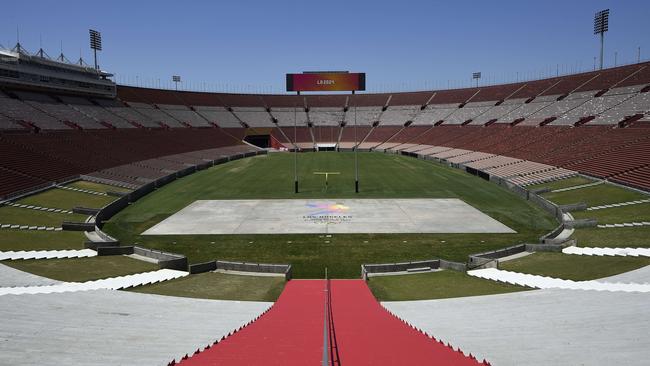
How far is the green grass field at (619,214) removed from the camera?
102 ft

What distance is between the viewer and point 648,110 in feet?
193

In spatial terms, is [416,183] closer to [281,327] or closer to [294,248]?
[294,248]

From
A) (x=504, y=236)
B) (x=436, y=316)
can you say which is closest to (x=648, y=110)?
(x=504, y=236)

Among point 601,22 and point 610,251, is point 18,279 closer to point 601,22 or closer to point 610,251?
point 610,251

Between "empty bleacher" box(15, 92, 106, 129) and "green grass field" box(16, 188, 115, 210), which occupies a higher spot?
"empty bleacher" box(15, 92, 106, 129)

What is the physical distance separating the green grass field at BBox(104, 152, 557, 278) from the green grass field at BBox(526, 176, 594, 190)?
362cm

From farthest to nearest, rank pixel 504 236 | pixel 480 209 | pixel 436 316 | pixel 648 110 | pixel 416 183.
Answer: pixel 648 110 → pixel 416 183 → pixel 480 209 → pixel 504 236 → pixel 436 316

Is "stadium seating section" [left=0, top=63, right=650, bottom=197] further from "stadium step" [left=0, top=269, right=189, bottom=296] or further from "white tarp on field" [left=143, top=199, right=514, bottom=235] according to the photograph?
"stadium step" [left=0, top=269, right=189, bottom=296]

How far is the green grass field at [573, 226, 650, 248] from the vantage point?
25.7 metres

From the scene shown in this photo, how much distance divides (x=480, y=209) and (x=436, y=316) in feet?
82.4

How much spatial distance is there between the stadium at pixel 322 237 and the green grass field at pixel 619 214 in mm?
364

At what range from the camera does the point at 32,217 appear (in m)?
33.0

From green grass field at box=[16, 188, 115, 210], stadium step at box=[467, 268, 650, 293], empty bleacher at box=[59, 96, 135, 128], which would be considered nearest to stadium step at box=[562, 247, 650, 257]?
stadium step at box=[467, 268, 650, 293]

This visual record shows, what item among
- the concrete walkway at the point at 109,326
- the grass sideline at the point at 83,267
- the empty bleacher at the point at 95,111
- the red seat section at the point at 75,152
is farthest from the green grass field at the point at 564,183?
the empty bleacher at the point at 95,111
